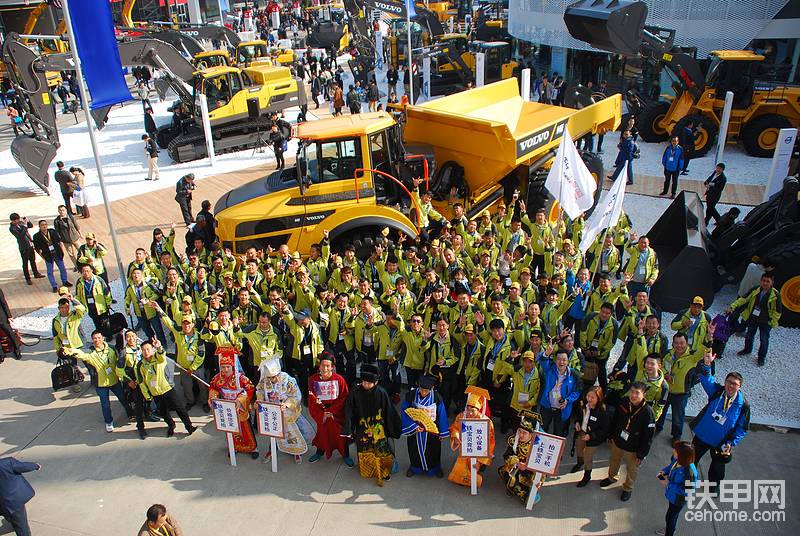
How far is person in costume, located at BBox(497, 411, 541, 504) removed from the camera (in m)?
5.61

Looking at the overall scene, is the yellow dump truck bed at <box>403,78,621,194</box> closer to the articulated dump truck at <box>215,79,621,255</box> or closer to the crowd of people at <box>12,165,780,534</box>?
the articulated dump truck at <box>215,79,621,255</box>

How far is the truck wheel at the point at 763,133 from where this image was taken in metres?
14.9

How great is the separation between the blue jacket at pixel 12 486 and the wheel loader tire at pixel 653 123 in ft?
52.7

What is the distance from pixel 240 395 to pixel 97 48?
6.22 metres

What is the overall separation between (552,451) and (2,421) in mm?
6719

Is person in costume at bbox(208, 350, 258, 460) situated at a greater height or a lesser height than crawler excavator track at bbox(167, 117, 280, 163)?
lesser

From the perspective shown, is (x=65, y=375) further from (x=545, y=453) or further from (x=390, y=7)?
(x=390, y=7)

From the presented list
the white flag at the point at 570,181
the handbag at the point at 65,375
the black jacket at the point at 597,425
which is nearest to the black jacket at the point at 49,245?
the handbag at the point at 65,375

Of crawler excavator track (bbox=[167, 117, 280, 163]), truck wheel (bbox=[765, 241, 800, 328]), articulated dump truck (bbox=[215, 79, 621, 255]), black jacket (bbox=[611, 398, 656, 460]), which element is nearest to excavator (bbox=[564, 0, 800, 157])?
articulated dump truck (bbox=[215, 79, 621, 255])

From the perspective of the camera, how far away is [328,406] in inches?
249

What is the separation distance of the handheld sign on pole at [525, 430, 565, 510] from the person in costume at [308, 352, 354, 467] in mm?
2003

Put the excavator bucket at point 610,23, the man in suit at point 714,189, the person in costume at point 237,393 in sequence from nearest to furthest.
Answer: the person in costume at point 237,393, the man in suit at point 714,189, the excavator bucket at point 610,23

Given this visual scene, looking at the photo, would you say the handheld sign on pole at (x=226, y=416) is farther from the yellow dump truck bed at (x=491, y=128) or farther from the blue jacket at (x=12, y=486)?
the yellow dump truck bed at (x=491, y=128)

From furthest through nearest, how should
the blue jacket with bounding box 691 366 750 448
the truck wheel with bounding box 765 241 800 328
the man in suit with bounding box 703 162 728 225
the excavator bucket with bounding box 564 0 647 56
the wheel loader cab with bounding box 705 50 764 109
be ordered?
the wheel loader cab with bounding box 705 50 764 109
the excavator bucket with bounding box 564 0 647 56
the man in suit with bounding box 703 162 728 225
the truck wheel with bounding box 765 241 800 328
the blue jacket with bounding box 691 366 750 448
